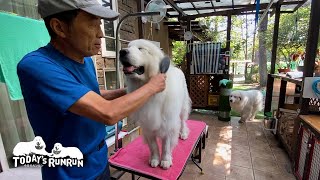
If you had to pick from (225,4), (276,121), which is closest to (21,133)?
(276,121)

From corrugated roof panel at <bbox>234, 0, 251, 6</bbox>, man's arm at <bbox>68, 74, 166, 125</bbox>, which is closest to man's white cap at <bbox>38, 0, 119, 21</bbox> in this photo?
man's arm at <bbox>68, 74, 166, 125</bbox>

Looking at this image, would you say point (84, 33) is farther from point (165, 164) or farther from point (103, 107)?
point (165, 164)

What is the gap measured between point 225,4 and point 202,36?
215 inches

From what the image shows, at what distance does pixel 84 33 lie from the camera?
0.91 m

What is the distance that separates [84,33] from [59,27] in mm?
108

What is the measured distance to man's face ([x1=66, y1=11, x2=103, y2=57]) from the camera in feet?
2.90

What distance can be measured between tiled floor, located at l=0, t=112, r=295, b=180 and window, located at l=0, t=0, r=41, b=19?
158cm

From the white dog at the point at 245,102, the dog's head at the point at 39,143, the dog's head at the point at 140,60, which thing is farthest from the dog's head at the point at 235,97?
the dog's head at the point at 39,143

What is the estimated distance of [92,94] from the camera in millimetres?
826

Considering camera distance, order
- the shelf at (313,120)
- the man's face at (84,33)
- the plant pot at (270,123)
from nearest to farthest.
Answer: the man's face at (84,33) < the shelf at (313,120) < the plant pot at (270,123)

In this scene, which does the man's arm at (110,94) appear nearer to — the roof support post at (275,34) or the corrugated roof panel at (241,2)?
the roof support post at (275,34)

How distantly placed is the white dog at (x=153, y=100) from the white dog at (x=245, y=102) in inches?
129

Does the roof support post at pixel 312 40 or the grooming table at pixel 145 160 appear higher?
the roof support post at pixel 312 40

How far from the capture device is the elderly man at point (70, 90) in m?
0.78
